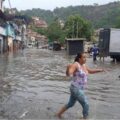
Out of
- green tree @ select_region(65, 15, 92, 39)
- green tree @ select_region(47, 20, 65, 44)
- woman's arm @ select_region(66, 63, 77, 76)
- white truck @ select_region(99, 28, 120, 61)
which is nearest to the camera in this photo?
woman's arm @ select_region(66, 63, 77, 76)

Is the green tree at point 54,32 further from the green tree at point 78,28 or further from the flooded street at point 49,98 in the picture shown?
the flooded street at point 49,98

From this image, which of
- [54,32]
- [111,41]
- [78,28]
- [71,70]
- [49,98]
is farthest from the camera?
[54,32]

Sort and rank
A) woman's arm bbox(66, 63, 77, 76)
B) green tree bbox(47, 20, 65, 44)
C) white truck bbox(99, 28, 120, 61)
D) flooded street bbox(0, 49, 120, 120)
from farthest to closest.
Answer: green tree bbox(47, 20, 65, 44), white truck bbox(99, 28, 120, 61), flooded street bbox(0, 49, 120, 120), woman's arm bbox(66, 63, 77, 76)

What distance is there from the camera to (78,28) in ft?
375

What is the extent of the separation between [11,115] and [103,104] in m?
3.20

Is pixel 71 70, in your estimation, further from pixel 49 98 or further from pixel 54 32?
pixel 54 32

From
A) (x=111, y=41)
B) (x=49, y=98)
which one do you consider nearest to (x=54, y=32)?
(x=111, y=41)

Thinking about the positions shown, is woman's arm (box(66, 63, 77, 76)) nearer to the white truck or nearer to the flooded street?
the flooded street

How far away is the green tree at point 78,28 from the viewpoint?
11275cm

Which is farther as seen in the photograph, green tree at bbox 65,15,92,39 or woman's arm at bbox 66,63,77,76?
green tree at bbox 65,15,92,39

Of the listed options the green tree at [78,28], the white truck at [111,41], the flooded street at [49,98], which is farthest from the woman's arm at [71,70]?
the green tree at [78,28]

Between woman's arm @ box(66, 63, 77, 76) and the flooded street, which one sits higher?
woman's arm @ box(66, 63, 77, 76)

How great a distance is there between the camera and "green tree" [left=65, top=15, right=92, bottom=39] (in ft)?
370

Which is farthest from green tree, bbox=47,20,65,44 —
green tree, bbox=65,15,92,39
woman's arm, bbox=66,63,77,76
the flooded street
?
woman's arm, bbox=66,63,77,76
